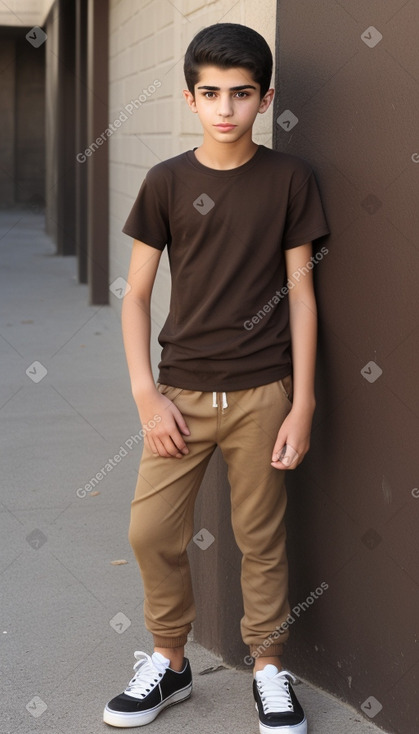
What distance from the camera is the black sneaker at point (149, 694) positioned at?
240 centimetres

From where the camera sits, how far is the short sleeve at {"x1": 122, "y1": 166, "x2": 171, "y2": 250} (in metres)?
2.33

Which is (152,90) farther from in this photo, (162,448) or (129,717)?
(129,717)

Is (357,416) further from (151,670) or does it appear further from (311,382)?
Answer: (151,670)

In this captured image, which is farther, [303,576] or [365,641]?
[303,576]

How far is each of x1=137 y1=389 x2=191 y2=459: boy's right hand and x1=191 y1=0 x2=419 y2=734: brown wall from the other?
377 mm

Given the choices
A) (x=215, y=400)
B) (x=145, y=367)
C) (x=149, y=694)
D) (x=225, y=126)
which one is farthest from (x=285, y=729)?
(x=225, y=126)

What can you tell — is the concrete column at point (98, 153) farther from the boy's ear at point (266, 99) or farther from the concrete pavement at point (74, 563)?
the boy's ear at point (266, 99)

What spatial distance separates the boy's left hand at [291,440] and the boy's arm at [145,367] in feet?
0.72

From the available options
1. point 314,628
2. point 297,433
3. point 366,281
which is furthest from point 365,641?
point 366,281

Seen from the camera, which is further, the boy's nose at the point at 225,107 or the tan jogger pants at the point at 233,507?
the tan jogger pants at the point at 233,507

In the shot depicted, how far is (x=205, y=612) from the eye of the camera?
2887 millimetres

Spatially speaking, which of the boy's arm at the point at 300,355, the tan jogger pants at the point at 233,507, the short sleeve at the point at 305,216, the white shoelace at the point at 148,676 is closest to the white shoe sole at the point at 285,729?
the tan jogger pants at the point at 233,507

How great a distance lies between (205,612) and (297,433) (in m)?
0.85

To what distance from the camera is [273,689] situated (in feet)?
7.75
